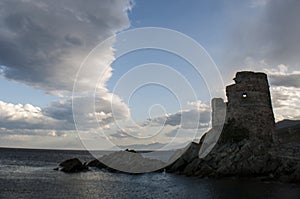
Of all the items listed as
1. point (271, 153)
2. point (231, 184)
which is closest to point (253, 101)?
point (271, 153)

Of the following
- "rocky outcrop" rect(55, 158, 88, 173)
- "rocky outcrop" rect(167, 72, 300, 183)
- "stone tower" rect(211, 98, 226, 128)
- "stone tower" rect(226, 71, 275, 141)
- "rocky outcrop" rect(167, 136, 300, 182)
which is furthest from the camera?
"rocky outcrop" rect(55, 158, 88, 173)

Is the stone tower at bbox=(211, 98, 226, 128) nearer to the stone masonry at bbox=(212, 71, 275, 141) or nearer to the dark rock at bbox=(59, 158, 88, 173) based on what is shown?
the stone masonry at bbox=(212, 71, 275, 141)

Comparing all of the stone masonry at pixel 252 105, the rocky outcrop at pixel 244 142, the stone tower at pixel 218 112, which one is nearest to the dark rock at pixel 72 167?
the rocky outcrop at pixel 244 142

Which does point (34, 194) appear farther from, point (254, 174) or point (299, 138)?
point (299, 138)

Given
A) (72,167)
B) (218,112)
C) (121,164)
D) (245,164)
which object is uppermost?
(218,112)

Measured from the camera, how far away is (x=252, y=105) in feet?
175

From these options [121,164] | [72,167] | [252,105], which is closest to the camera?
[252,105]

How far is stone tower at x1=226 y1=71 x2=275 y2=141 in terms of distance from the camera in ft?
173

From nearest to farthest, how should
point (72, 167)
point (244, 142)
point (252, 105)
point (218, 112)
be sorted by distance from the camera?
point (244, 142)
point (252, 105)
point (218, 112)
point (72, 167)

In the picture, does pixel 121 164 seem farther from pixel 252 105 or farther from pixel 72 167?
pixel 252 105

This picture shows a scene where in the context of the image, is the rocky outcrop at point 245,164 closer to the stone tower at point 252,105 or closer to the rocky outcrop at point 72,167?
the stone tower at point 252,105

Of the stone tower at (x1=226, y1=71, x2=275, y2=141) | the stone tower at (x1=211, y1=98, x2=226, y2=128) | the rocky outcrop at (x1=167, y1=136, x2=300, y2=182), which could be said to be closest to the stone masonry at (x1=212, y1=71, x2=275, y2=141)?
the stone tower at (x1=226, y1=71, x2=275, y2=141)

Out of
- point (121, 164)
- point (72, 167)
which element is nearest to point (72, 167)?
point (72, 167)

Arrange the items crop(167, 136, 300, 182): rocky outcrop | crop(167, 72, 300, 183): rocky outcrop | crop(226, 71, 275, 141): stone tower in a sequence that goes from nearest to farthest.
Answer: crop(167, 136, 300, 182): rocky outcrop < crop(167, 72, 300, 183): rocky outcrop < crop(226, 71, 275, 141): stone tower
